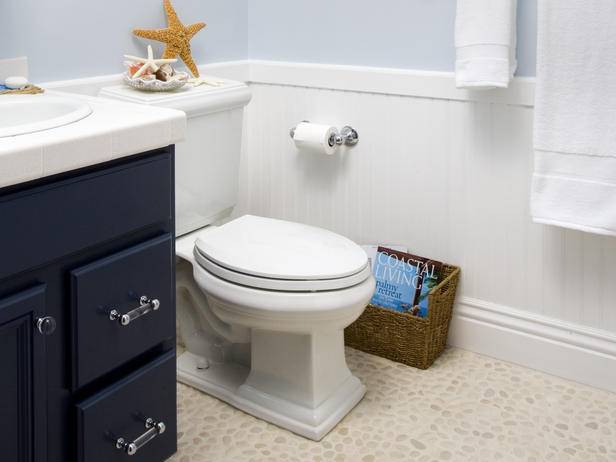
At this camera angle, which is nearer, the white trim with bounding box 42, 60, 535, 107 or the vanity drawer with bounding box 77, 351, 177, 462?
the vanity drawer with bounding box 77, 351, 177, 462

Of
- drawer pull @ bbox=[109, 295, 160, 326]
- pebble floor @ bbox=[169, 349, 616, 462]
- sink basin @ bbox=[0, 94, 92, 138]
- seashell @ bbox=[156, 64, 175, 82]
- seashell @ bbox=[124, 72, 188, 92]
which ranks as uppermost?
seashell @ bbox=[156, 64, 175, 82]

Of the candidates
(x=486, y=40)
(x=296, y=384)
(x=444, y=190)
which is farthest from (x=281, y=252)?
(x=486, y=40)

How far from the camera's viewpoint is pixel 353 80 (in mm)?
2377

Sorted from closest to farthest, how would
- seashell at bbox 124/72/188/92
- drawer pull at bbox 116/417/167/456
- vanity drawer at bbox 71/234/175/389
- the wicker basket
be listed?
vanity drawer at bbox 71/234/175/389
drawer pull at bbox 116/417/167/456
seashell at bbox 124/72/188/92
the wicker basket

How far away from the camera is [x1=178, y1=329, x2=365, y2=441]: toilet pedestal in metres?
1.96

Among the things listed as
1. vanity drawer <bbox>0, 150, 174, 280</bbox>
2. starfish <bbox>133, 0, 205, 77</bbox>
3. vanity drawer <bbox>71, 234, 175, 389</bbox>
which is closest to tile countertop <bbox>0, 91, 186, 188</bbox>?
vanity drawer <bbox>0, 150, 174, 280</bbox>

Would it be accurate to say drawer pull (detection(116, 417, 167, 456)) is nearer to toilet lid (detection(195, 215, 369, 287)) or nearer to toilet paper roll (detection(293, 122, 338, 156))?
toilet lid (detection(195, 215, 369, 287))

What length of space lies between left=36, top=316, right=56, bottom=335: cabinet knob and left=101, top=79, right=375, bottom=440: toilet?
0.62m

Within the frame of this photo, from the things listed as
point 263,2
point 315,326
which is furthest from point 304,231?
point 263,2

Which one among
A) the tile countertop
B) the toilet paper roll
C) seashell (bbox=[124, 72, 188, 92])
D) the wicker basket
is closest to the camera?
the tile countertop

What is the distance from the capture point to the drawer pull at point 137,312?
55.3 inches

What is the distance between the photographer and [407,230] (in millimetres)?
2404

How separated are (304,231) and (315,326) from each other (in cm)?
30

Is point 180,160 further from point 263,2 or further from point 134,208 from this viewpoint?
point 263,2
